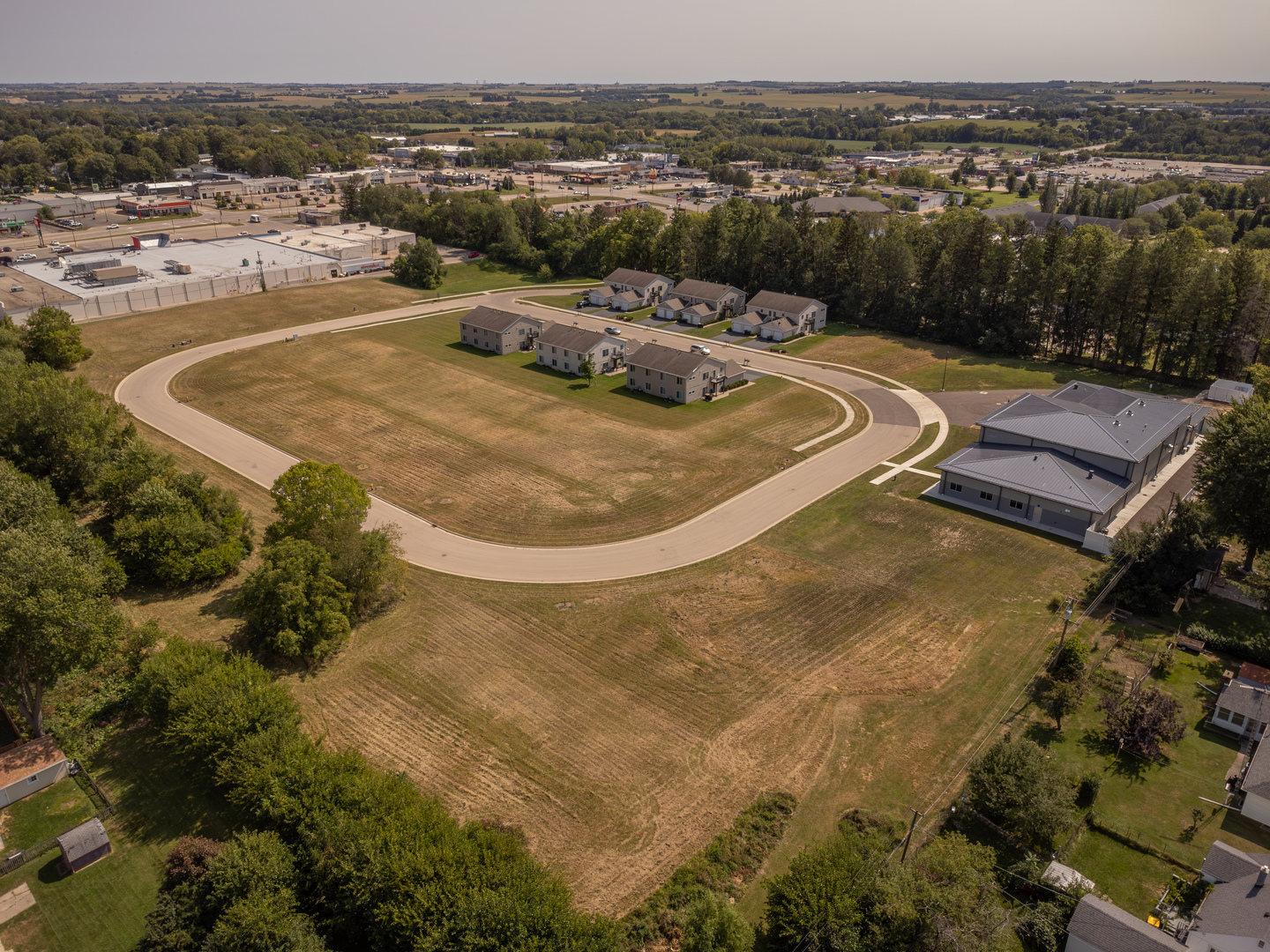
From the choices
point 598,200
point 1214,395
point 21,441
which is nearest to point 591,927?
point 21,441

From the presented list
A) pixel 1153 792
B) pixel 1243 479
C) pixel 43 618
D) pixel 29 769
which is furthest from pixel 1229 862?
pixel 29 769

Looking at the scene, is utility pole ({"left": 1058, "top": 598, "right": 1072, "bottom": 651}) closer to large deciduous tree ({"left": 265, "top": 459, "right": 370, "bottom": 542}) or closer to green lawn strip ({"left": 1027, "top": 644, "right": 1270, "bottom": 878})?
green lawn strip ({"left": 1027, "top": 644, "right": 1270, "bottom": 878})

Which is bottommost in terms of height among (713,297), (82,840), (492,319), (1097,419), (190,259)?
(82,840)

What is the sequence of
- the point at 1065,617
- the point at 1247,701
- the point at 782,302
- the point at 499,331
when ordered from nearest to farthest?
the point at 1247,701 → the point at 1065,617 → the point at 499,331 → the point at 782,302

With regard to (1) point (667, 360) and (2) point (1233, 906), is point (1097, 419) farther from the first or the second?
(2) point (1233, 906)

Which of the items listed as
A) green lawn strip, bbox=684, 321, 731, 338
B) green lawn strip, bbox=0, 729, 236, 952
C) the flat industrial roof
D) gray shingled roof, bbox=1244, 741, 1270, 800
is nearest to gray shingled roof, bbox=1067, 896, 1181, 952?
gray shingled roof, bbox=1244, 741, 1270, 800

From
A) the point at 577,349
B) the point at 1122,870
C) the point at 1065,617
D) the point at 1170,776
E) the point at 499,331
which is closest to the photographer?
the point at 1122,870

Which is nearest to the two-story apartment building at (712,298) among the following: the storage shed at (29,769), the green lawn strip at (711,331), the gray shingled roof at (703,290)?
the gray shingled roof at (703,290)
